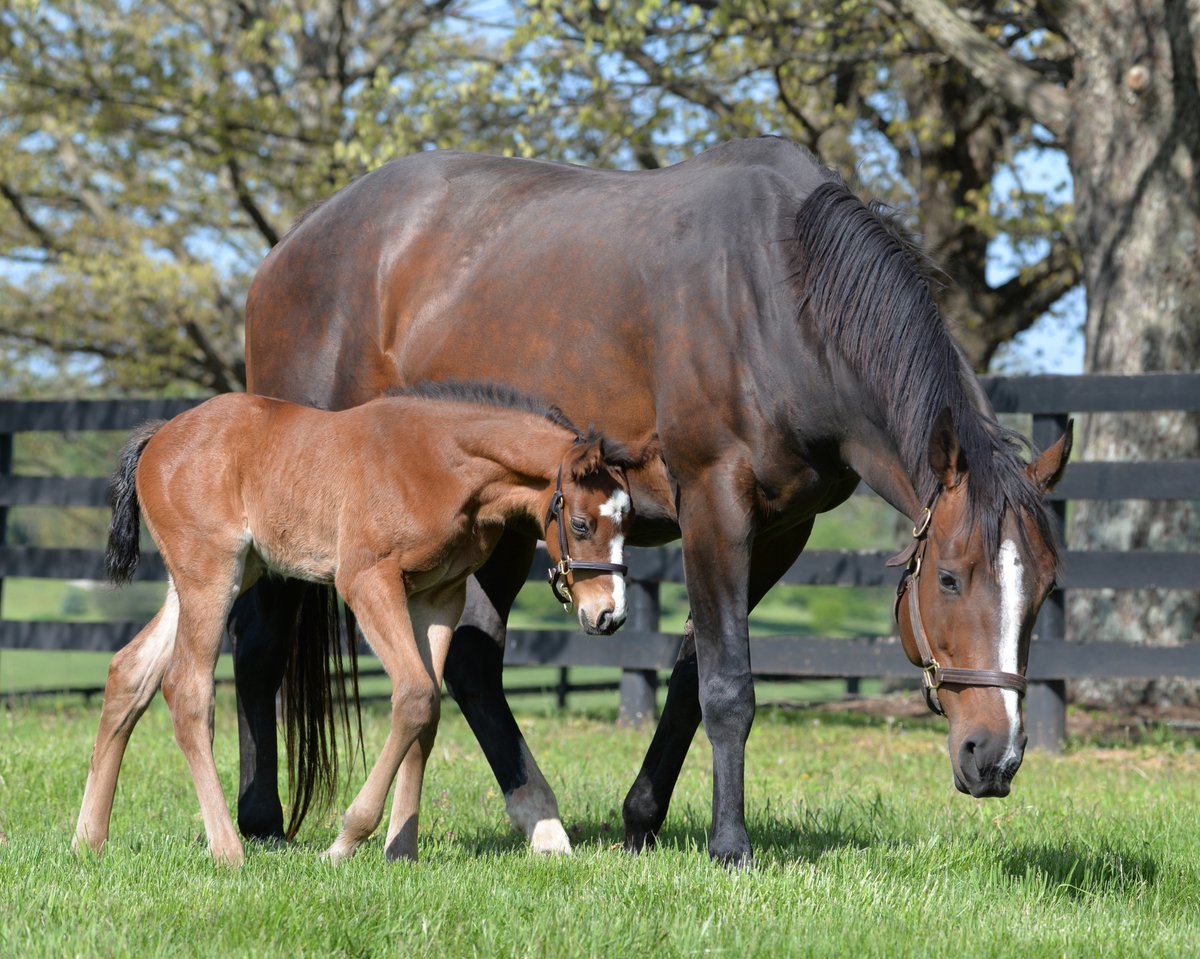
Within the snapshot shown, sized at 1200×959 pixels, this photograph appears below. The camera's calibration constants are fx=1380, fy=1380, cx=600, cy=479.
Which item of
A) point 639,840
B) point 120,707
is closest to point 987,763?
point 639,840

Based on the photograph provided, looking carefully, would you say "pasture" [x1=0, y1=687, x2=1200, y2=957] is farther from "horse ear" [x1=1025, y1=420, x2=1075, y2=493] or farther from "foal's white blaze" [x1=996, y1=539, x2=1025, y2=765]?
"horse ear" [x1=1025, y1=420, x2=1075, y2=493]

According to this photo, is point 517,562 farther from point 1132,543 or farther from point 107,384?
point 107,384

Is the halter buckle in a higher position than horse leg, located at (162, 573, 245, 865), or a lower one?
higher

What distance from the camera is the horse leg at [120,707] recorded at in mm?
4383

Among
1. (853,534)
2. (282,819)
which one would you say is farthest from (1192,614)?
(853,534)

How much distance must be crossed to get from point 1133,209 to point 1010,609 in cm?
659

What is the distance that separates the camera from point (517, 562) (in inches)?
210

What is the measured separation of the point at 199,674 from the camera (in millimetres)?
4332

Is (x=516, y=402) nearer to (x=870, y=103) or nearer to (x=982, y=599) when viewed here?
(x=982, y=599)

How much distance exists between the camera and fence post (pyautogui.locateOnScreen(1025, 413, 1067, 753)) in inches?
309

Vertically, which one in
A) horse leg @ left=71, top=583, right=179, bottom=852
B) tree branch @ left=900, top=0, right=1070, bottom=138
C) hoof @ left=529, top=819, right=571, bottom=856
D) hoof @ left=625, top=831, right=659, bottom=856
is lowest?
hoof @ left=625, top=831, right=659, bottom=856

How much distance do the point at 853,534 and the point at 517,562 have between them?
36.8m

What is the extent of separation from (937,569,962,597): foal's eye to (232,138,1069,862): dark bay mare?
1 cm

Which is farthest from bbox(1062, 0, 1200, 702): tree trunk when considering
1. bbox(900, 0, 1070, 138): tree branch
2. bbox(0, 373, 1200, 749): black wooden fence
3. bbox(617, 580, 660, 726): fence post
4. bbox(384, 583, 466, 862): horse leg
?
bbox(384, 583, 466, 862): horse leg
